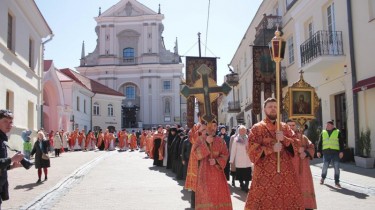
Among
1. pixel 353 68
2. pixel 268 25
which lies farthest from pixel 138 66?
pixel 353 68

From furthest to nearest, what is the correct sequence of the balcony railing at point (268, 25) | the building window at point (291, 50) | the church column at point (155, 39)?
the church column at point (155, 39)
the balcony railing at point (268, 25)
the building window at point (291, 50)

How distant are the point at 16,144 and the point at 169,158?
261 inches

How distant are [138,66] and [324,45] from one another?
43225mm

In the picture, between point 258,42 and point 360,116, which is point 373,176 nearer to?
point 360,116

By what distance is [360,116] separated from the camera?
15.9 m

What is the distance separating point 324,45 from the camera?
17781 mm

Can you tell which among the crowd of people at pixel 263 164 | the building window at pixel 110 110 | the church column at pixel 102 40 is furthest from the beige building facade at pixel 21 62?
the church column at pixel 102 40

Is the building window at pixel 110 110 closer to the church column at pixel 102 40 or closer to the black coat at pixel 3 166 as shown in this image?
the church column at pixel 102 40

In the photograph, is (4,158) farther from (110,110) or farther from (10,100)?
(110,110)

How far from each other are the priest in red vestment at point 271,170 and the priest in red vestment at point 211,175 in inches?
48.3

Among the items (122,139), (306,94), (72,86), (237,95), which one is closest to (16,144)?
(306,94)

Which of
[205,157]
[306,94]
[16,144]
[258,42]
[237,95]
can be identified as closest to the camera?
[205,157]

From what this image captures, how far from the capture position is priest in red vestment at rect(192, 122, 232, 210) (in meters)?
7.02

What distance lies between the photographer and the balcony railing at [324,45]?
682 inches
